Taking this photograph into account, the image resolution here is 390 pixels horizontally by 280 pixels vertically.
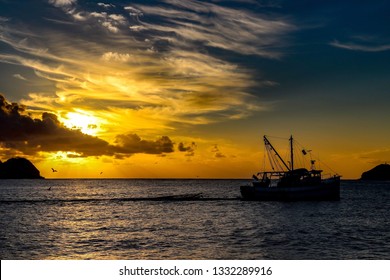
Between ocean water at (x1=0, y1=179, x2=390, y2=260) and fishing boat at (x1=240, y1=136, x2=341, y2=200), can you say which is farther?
fishing boat at (x1=240, y1=136, x2=341, y2=200)

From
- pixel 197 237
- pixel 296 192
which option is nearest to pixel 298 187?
pixel 296 192

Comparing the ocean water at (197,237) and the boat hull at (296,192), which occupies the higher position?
the boat hull at (296,192)

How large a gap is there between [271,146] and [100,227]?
241 ft

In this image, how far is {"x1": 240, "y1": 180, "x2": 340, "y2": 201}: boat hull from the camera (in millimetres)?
114562

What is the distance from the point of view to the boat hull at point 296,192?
376 feet

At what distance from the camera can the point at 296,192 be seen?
114 m

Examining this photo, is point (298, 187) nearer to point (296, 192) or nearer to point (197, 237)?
point (296, 192)

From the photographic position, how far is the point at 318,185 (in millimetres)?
116875

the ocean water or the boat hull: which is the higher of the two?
the boat hull

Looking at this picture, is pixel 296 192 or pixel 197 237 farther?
pixel 296 192

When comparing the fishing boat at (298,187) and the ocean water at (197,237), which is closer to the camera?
the ocean water at (197,237)

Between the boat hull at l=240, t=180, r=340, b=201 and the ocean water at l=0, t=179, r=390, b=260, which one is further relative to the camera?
the boat hull at l=240, t=180, r=340, b=201

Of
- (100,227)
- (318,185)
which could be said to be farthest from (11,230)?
(318,185)

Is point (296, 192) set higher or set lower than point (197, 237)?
higher
